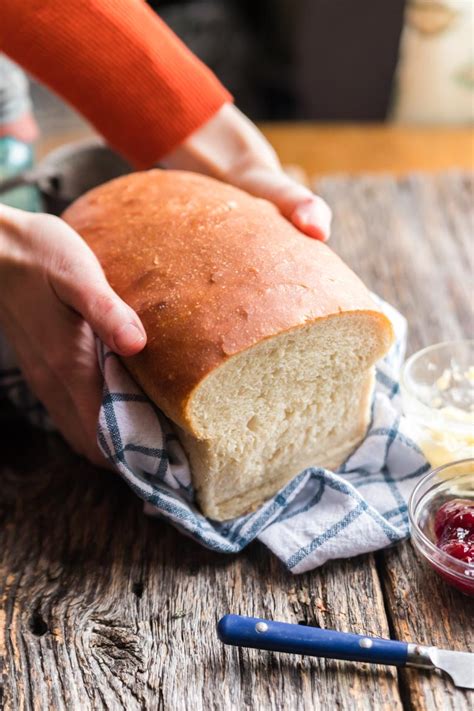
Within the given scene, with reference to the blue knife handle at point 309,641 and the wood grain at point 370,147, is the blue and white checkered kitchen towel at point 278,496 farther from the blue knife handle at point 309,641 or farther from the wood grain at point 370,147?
the wood grain at point 370,147

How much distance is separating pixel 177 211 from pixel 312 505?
57 cm

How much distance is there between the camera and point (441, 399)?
174 cm

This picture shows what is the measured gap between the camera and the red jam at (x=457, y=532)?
4.43 feet

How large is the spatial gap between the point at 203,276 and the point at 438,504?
0.53 metres

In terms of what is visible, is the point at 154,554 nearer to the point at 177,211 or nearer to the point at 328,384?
the point at 328,384

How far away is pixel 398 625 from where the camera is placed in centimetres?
136

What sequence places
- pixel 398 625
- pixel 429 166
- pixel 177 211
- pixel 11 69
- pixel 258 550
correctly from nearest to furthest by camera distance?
1. pixel 398 625
2. pixel 258 550
3. pixel 177 211
4. pixel 11 69
5. pixel 429 166

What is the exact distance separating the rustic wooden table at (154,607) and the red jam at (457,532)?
0.06 meters

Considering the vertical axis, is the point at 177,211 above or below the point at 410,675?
above

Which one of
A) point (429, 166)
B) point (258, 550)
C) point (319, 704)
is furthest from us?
point (429, 166)

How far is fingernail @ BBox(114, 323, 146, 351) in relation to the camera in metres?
1.42

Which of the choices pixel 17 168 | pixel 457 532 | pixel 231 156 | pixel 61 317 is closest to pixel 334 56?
pixel 17 168

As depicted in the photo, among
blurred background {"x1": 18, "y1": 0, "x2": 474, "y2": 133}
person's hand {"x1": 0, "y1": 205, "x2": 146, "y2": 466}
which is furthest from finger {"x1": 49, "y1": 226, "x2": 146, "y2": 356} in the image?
blurred background {"x1": 18, "y1": 0, "x2": 474, "y2": 133}

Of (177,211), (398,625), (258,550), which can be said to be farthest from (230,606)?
(177,211)
